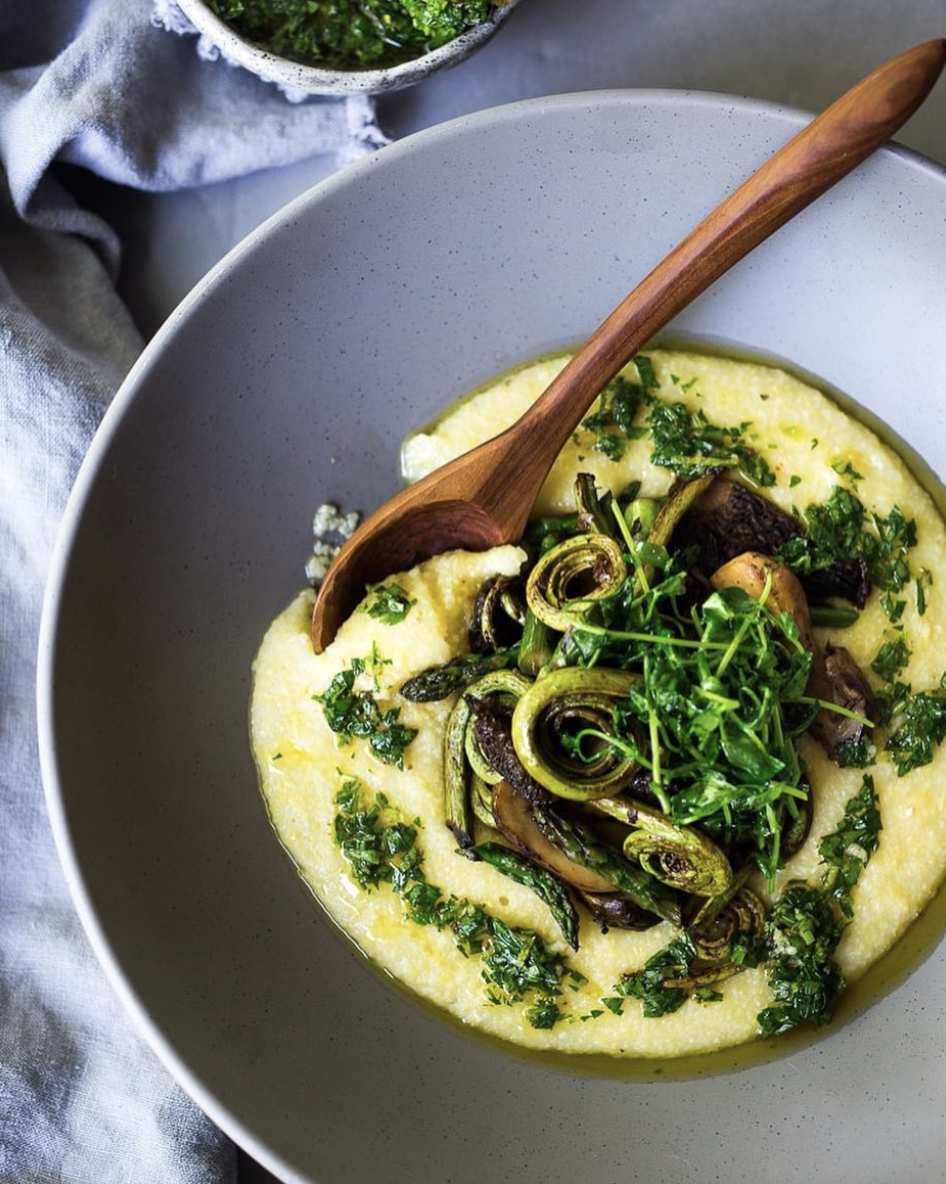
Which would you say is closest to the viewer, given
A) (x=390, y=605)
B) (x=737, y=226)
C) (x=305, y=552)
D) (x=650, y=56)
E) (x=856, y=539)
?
(x=737, y=226)

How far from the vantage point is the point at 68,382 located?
3.75 metres

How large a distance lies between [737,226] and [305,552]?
162 cm

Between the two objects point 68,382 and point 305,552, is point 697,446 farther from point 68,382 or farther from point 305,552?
point 68,382

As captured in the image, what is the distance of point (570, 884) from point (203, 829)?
3.67 ft

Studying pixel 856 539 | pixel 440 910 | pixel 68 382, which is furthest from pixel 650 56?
pixel 440 910

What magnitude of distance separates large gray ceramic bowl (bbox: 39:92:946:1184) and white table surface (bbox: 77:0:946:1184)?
2.31ft

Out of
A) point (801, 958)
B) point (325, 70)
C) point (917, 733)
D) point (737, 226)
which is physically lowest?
point (801, 958)

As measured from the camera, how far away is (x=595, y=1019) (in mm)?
3506

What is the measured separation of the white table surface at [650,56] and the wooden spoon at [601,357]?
0.64m

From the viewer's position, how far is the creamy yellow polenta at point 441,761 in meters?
3.50

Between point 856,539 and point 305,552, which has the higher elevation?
point 856,539

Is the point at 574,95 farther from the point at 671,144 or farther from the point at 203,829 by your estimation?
the point at 203,829

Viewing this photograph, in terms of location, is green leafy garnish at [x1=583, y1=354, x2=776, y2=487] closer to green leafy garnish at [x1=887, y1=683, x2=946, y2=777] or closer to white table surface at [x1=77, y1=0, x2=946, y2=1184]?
green leafy garnish at [x1=887, y1=683, x2=946, y2=777]

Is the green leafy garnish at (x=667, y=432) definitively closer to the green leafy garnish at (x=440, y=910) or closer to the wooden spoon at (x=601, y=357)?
the wooden spoon at (x=601, y=357)
